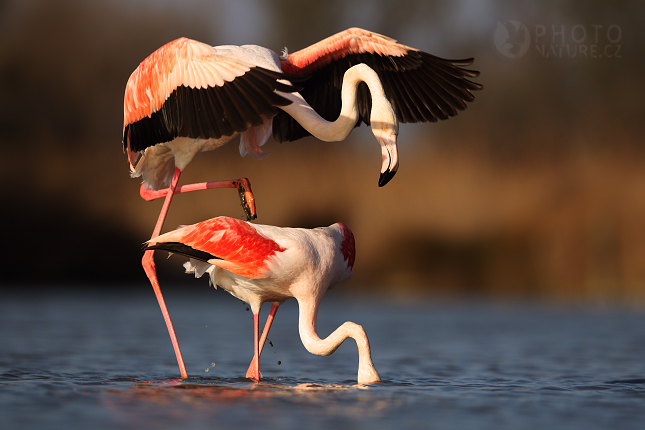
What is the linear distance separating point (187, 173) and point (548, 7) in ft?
36.8

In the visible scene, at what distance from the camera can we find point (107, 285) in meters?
15.9

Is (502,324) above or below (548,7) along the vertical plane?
below

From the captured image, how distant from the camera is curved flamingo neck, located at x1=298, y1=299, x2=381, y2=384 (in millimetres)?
6211

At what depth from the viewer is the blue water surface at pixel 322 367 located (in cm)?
518

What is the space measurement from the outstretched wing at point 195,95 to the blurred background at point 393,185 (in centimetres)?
740

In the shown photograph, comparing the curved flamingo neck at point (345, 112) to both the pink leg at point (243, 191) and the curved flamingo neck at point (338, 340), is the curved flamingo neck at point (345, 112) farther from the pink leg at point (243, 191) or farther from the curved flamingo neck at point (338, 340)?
the curved flamingo neck at point (338, 340)

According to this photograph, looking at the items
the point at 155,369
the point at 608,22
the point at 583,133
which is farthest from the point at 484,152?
the point at 155,369

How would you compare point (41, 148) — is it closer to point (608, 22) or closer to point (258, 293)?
point (258, 293)

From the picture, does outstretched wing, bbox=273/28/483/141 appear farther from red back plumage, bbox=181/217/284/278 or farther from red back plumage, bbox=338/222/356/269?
red back plumage, bbox=181/217/284/278

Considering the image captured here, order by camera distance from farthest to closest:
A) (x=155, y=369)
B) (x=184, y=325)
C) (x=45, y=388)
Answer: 1. (x=184, y=325)
2. (x=155, y=369)
3. (x=45, y=388)

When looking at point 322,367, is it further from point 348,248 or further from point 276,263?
point 276,263

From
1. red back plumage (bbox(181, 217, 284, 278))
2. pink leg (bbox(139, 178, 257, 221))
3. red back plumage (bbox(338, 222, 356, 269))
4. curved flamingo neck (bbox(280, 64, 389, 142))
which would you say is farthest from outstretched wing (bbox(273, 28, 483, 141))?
red back plumage (bbox(181, 217, 284, 278))

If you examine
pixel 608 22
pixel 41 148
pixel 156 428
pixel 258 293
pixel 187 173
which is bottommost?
pixel 156 428

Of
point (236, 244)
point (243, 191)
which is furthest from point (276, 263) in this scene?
point (243, 191)
